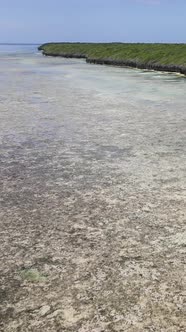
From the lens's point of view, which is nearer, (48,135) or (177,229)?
(177,229)

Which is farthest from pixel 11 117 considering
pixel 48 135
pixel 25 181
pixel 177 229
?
pixel 177 229

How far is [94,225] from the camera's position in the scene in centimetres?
626

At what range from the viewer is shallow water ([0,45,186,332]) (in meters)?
4.27

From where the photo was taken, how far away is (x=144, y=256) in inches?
209

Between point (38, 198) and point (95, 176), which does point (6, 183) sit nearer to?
point (38, 198)

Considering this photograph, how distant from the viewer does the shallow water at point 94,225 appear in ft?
14.0

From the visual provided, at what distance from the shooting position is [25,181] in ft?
27.3

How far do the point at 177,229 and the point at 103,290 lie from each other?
1890mm

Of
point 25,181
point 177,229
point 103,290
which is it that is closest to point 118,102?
point 25,181

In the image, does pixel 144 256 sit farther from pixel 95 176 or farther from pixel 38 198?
pixel 95 176

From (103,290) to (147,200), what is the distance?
290cm

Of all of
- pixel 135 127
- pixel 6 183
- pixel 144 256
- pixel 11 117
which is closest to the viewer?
pixel 144 256

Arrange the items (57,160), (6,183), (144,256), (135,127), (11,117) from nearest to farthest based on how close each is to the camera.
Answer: (144,256), (6,183), (57,160), (135,127), (11,117)

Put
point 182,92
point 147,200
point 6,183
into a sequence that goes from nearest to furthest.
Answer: point 147,200 < point 6,183 < point 182,92
